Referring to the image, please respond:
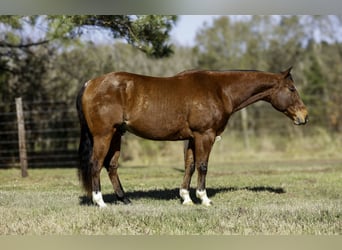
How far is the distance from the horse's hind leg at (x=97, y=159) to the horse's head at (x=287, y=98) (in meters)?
2.55

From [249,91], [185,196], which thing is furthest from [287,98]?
[185,196]

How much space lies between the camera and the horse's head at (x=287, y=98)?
7.80m

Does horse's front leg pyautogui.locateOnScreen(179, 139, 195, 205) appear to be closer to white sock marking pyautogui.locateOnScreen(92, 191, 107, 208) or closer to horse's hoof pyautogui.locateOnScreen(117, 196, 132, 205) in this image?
horse's hoof pyautogui.locateOnScreen(117, 196, 132, 205)

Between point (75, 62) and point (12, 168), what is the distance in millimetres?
4989

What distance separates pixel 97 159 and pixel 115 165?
46cm

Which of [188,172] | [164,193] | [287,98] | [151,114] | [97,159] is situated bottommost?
[164,193]

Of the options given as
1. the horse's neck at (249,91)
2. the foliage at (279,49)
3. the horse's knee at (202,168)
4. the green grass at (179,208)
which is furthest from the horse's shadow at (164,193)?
the foliage at (279,49)

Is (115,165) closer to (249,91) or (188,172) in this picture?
(188,172)

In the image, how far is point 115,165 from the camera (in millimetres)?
7578

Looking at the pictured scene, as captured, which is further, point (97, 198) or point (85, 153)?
point (85, 153)

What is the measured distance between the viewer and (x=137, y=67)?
63.2 feet

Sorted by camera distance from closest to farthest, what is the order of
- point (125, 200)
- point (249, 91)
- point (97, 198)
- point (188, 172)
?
point (97, 198)
point (125, 200)
point (188, 172)
point (249, 91)

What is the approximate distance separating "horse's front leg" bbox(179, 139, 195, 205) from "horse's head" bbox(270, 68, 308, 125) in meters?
1.42

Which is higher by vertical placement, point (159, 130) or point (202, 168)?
point (159, 130)
